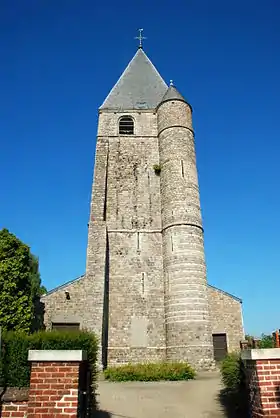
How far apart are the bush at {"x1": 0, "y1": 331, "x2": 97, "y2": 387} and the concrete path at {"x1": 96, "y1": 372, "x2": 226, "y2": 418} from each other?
6.38ft

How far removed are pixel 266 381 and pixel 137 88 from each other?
24.0 meters

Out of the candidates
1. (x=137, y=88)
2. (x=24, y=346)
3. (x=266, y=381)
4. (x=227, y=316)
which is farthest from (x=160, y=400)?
(x=137, y=88)

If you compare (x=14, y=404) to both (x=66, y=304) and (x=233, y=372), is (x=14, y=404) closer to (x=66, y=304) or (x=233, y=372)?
(x=233, y=372)

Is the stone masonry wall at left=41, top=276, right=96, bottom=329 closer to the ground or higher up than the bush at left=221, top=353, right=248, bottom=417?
higher up

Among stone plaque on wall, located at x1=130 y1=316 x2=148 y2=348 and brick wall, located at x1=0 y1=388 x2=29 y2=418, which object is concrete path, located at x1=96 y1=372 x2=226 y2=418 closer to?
brick wall, located at x1=0 y1=388 x2=29 y2=418

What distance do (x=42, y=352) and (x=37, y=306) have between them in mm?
14776

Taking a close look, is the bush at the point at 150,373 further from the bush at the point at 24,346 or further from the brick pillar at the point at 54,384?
the brick pillar at the point at 54,384

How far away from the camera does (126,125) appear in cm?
2323

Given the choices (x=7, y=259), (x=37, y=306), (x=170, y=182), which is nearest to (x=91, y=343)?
(x=7, y=259)

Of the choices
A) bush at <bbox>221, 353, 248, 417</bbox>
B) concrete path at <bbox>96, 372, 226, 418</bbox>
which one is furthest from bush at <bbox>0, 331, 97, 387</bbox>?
bush at <bbox>221, 353, 248, 417</bbox>

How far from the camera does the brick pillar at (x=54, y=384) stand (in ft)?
13.5

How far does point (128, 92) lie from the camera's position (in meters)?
25.2

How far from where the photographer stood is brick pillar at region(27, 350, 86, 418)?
4.12 metres

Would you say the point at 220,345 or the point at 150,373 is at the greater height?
the point at 220,345
